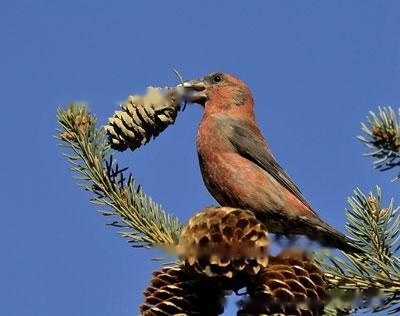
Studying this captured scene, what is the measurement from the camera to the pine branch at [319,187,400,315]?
7.75 feet

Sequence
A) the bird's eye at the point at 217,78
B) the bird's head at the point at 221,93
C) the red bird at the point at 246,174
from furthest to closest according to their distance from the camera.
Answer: the bird's eye at the point at 217,78, the bird's head at the point at 221,93, the red bird at the point at 246,174

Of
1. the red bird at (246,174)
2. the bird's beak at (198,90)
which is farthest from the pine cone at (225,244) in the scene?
the bird's beak at (198,90)

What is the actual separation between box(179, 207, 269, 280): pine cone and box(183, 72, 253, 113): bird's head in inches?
108

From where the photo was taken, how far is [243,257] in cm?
218

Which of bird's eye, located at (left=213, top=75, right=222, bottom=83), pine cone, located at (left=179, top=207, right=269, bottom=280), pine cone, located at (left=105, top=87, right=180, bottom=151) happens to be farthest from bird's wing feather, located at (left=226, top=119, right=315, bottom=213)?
pine cone, located at (left=179, top=207, right=269, bottom=280)

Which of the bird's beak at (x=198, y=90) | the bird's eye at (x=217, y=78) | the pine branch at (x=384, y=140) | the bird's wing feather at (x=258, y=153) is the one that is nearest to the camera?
the pine branch at (x=384, y=140)

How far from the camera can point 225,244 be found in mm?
2191

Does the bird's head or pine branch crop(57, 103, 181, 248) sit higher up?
the bird's head

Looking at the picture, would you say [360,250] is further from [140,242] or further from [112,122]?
[112,122]

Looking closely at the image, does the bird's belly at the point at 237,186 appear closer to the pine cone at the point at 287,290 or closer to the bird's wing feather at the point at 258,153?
the bird's wing feather at the point at 258,153

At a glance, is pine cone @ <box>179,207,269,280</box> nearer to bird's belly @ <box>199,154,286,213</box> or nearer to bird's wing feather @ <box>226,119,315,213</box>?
bird's belly @ <box>199,154,286,213</box>

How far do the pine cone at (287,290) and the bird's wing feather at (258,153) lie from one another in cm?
226

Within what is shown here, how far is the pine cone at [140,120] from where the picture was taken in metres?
2.90

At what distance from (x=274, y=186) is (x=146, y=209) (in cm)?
191
